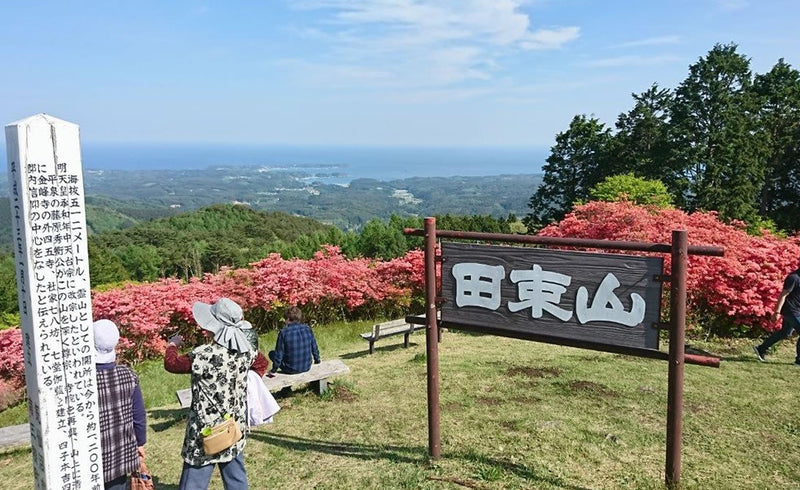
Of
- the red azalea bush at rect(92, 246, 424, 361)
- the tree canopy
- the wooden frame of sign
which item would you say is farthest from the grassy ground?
the tree canopy

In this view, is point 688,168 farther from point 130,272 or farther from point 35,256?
point 130,272

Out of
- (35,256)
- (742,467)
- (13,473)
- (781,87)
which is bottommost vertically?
(13,473)

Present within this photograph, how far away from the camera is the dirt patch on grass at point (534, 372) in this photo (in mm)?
6812

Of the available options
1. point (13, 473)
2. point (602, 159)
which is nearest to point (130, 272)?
point (602, 159)

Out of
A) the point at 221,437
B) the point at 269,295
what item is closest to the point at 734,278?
the point at 221,437

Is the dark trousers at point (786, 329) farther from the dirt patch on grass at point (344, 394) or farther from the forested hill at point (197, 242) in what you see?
the forested hill at point (197, 242)

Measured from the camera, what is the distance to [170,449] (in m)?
5.23

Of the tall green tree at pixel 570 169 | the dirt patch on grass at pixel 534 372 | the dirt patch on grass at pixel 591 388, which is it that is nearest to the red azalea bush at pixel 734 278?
the dirt patch on grass at pixel 534 372

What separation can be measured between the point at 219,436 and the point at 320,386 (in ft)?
10.6

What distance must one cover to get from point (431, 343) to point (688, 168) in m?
24.2

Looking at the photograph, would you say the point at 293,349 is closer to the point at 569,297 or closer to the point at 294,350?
the point at 294,350

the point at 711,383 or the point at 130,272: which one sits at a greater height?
the point at 711,383

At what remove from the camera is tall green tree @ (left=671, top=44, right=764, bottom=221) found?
2262cm

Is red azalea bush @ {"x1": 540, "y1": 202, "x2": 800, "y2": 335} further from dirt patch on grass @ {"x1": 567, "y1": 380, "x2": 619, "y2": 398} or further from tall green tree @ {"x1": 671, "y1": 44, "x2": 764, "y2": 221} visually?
tall green tree @ {"x1": 671, "y1": 44, "x2": 764, "y2": 221}
